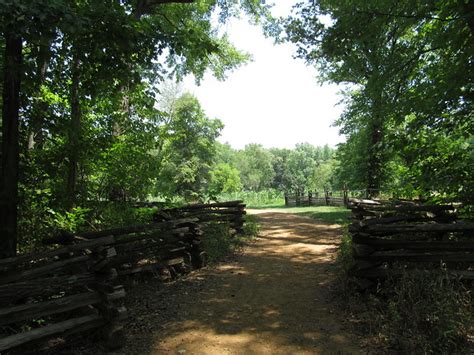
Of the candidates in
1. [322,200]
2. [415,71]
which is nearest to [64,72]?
[415,71]

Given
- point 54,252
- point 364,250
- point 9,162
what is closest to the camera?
point 54,252

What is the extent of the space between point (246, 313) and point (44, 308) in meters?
2.93

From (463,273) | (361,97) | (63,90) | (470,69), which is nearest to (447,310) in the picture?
(463,273)

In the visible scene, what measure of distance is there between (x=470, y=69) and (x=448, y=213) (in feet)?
10.6

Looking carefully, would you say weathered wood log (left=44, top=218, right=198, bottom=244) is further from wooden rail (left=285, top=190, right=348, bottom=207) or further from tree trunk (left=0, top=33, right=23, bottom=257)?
wooden rail (left=285, top=190, right=348, bottom=207)

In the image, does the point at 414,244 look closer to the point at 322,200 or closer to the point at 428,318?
the point at 428,318

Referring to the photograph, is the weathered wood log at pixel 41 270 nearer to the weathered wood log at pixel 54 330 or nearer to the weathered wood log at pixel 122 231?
the weathered wood log at pixel 54 330

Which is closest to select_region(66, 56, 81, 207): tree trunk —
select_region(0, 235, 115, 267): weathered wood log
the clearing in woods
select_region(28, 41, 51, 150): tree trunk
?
select_region(28, 41, 51, 150): tree trunk

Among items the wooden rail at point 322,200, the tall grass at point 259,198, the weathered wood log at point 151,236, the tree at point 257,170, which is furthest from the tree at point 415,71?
the tree at point 257,170

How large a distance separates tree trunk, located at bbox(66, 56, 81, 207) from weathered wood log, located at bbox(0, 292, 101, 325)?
344 cm

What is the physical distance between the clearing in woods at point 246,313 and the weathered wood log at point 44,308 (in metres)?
0.84

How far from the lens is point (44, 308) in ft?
13.0

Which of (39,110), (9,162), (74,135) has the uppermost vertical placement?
(39,110)

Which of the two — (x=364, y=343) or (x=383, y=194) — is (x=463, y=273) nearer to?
(x=364, y=343)
